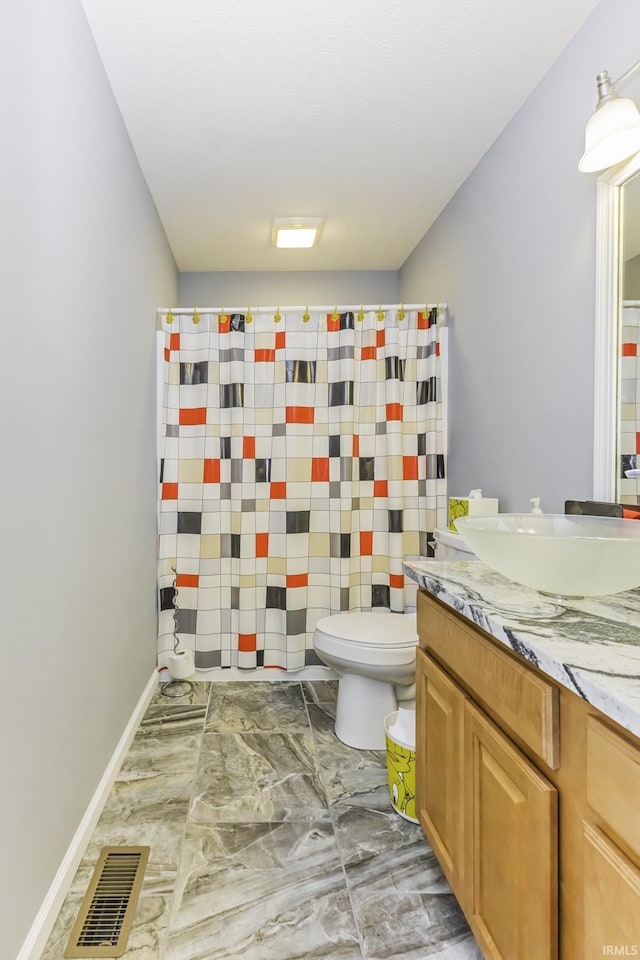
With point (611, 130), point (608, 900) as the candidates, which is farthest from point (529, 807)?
point (611, 130)

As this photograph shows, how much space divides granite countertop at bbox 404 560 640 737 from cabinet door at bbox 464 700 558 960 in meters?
0.22

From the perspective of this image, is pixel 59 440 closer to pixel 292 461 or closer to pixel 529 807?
pixel 529 807

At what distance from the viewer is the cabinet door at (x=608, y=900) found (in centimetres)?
63

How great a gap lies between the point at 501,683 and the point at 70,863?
1247 mm

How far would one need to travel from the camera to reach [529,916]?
2.78ft

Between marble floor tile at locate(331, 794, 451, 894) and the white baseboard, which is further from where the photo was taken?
marble floor tile at locate(331, 794, 451, 894)

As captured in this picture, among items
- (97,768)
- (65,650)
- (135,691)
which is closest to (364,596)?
(135,691)

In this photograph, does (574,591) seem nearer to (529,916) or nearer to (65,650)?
(529,916)

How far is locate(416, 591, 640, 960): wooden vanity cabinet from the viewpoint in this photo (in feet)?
2.20

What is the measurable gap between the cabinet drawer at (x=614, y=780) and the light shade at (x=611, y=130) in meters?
1.33

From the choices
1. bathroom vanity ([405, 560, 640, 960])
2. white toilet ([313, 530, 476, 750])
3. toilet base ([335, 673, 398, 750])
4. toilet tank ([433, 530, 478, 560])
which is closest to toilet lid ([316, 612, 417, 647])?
white toilet ([313, 530, 476, 750])

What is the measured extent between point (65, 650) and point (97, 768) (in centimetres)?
54

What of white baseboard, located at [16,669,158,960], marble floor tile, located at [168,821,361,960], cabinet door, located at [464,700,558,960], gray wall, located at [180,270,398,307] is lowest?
marble floor tile, located at [168,821,361,960]

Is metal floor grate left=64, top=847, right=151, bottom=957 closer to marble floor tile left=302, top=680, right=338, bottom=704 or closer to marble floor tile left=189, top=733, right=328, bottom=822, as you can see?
marble floor tile left=189, top=733, right=328, bottom=822
